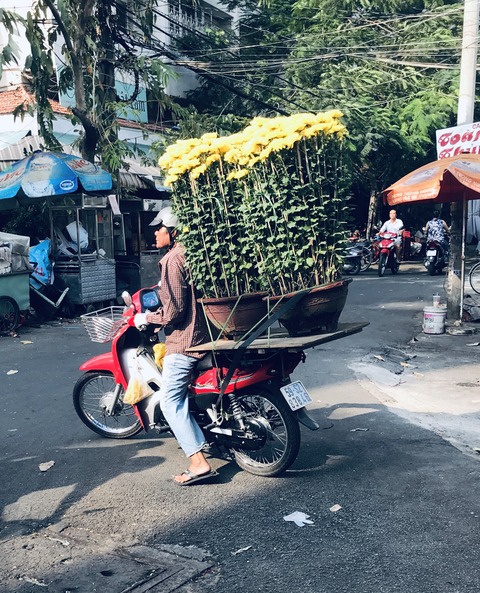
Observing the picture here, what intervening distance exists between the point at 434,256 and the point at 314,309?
48.8 feet

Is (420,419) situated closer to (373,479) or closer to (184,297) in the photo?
(373,479)

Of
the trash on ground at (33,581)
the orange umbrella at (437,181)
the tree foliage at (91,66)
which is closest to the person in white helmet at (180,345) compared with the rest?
the trash on ground at (33,581)

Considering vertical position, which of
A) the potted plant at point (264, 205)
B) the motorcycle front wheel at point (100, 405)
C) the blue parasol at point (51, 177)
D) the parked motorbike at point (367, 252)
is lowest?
the motorcycle front wheel at point (100, 405)

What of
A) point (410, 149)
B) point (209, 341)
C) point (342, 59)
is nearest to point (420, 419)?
point (209, 341)

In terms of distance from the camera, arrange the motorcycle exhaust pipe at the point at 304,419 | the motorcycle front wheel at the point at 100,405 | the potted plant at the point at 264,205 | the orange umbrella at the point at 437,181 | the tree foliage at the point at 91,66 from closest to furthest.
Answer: the potted plant at the point at 264,205, the motorcycle exhaust pipe at the point at 304,419, the motorcycle front wheel at the point at 100,405, the orange umbrella at the point at 437,181, the tree foliage at the point at 91,66

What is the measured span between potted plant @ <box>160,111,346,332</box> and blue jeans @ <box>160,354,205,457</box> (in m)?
0.50

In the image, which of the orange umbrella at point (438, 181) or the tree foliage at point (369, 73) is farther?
the tree foliage at point (369, 73)

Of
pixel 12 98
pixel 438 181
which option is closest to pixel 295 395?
pixel 438 181

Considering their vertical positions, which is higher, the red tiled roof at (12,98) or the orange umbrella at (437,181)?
the red tiled roof at (12,98)

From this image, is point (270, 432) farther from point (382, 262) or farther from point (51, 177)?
point (382, 262)

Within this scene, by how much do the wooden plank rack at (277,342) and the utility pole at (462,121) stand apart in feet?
20.5

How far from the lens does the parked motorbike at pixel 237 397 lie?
442cm

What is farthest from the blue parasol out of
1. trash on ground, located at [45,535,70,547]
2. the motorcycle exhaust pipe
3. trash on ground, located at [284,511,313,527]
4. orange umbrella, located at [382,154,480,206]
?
trash on ground, located at [284,511,313,527]

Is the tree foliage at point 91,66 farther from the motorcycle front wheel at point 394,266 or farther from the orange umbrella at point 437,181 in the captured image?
the motorcycle front wheel at point 394,266
